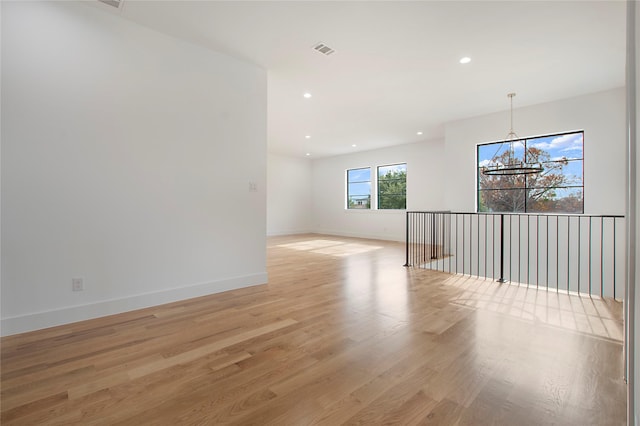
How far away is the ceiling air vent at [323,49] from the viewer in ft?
10.6

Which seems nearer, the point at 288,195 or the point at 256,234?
the point at 256,234

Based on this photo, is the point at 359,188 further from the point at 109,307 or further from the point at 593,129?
the point at 109,307

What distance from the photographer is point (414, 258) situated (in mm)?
5926

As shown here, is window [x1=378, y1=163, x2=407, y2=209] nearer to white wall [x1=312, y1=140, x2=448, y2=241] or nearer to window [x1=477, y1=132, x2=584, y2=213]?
white wall [x1=312, y1=140, x2=448, y2=241]

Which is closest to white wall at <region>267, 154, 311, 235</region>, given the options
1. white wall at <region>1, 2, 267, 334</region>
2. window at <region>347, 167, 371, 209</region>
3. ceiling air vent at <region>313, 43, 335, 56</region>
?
window at <region>347, 167, 371, 209</region>

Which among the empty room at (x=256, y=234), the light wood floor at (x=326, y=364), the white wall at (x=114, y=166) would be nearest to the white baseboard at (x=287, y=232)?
the empty room at (x=256, y=234)

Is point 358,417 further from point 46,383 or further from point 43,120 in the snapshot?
point 43,120

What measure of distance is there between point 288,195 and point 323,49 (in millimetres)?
7517

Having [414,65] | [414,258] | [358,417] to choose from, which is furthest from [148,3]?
[414,258]

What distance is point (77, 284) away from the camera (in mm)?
2576

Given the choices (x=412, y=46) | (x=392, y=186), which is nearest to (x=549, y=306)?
(x=412, y=46)

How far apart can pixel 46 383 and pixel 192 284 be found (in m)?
1.58

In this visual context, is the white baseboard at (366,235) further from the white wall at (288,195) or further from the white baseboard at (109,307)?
the white baseboard at (109,307)

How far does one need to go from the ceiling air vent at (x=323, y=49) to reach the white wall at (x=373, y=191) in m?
4.16
